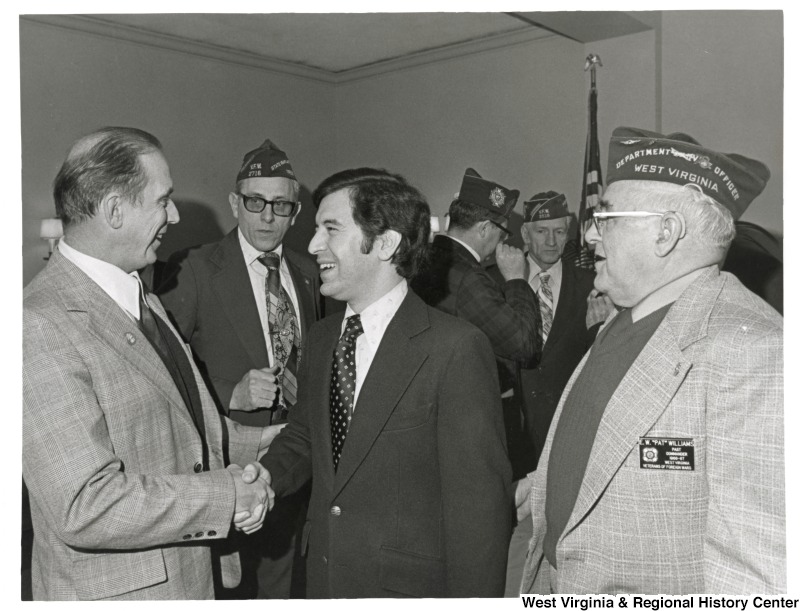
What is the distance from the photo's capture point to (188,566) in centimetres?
189

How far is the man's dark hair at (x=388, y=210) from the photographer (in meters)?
2.13

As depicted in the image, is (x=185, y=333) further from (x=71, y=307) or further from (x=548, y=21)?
(x=548, y=21)

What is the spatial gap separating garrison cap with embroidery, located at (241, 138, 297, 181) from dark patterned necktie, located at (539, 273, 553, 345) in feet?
4.84

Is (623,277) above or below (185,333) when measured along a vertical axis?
above

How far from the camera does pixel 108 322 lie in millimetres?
1810

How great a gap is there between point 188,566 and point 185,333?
1139 mm

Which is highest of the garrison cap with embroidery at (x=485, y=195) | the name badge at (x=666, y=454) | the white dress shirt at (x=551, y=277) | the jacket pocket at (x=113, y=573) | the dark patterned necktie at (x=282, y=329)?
the garrison cap with embroidery at (x=485, y=195)

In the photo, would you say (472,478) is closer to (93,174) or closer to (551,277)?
(93,174)

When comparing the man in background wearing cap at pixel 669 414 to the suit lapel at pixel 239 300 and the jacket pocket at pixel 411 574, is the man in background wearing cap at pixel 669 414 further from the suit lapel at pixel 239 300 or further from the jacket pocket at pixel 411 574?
the suit lapel at pixel 239 300

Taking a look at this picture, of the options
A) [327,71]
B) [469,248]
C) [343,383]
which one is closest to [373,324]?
[343,383]

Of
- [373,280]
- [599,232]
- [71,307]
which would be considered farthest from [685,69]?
[71,307]

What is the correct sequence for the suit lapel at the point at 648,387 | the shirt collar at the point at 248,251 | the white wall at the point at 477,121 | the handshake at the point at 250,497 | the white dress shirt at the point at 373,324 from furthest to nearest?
the white wall at the point at 477,121
the shirt collar at the point at 248,251
the white dress shirt at the point at 373,324
the handshake at the point at 250,497
the suit lapel at the point at 648,387

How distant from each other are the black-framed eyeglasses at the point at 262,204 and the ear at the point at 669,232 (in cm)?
173

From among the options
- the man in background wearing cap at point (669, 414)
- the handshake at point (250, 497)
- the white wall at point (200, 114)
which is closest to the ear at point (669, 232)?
the man in background wearing cap at point (669, 414)
